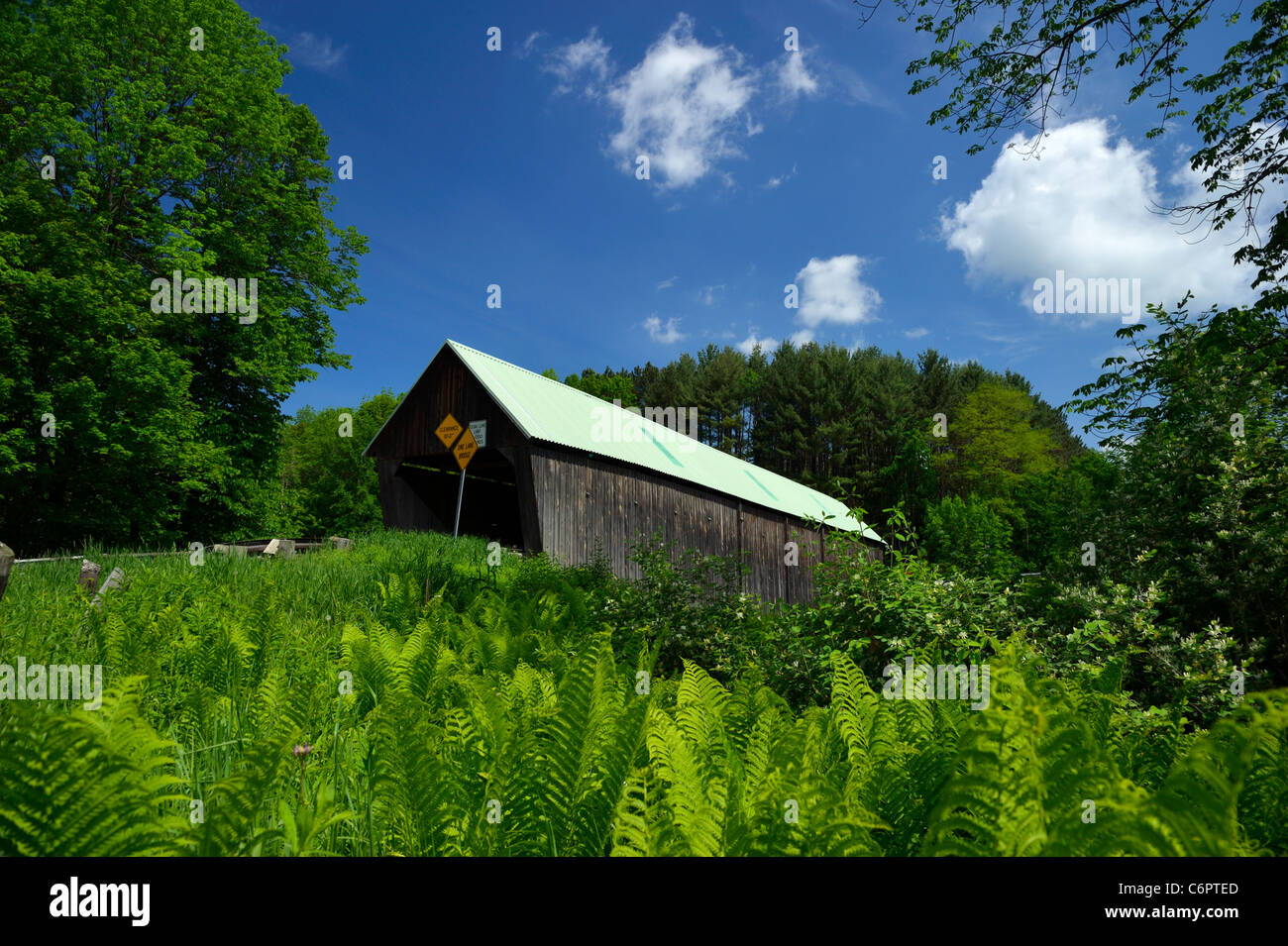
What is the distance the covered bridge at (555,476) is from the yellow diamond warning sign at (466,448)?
0.22m

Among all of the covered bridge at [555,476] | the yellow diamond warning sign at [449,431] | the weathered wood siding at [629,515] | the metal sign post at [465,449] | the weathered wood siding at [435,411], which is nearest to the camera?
the weathered wood siding at [629,515]

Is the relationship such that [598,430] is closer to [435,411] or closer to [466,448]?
[466,448]

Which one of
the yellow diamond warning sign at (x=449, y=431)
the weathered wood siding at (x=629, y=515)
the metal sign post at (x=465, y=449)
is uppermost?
the yellow diamond warning sign at (x=449, y=431)

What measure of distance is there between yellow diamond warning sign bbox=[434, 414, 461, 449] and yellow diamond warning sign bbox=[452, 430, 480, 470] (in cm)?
28

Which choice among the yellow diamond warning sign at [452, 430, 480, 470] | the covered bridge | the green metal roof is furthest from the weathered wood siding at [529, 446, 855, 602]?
the yellow diamond warning sign at [452, 430, 480, 470]

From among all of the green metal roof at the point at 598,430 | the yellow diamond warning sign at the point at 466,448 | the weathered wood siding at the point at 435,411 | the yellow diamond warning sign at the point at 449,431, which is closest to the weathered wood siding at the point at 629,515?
the green metal roof at the point at 598,430

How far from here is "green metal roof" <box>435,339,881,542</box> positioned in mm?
14930

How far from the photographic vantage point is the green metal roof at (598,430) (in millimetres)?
14930

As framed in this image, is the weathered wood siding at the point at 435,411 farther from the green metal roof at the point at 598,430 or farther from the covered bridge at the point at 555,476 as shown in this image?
the green metal roof at the point at 598,430

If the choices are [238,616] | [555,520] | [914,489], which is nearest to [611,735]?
[238,616]

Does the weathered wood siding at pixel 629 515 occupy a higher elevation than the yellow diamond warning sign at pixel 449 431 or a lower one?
lower

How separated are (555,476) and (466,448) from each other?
2.37 metres

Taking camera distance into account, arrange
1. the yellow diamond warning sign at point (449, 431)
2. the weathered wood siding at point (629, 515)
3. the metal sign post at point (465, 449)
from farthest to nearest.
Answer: the yellow diamond warning sign at point (449, 431) < the metal sign post at point (465, 449) < the weathered wood siding at point (629, 515)

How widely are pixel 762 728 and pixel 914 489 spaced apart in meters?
46.1
